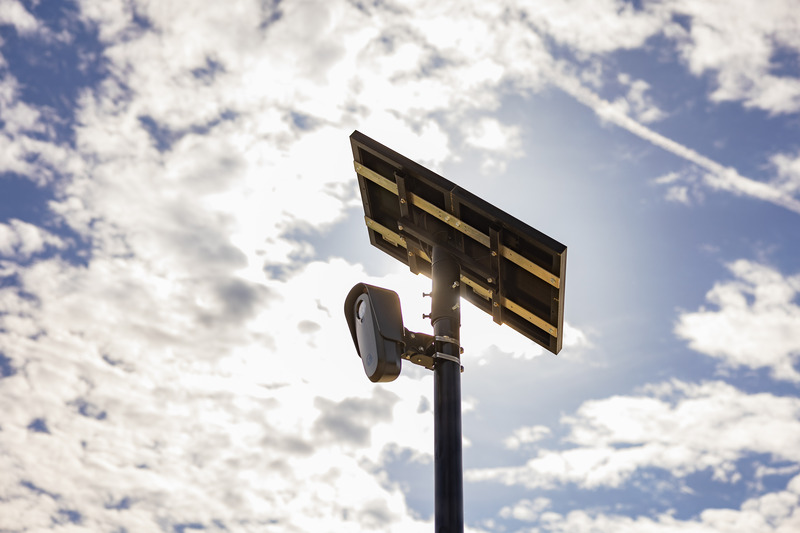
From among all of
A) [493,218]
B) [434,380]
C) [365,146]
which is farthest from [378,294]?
[365,146]

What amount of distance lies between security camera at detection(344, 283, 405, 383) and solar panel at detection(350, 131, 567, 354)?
44.2 inches

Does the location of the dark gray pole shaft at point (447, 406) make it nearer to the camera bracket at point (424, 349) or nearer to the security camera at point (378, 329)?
the camera bracket at point (424, 349)

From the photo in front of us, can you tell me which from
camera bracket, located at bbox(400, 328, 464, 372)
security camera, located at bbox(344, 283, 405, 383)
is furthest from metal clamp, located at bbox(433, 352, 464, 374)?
security camera, located at bbox(344, 283, 405, 383)

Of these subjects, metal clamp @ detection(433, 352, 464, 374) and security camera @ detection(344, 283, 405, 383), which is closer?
security camera @ detection(344, 283, 405, 383)

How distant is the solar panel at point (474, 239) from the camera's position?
5719 millimetres

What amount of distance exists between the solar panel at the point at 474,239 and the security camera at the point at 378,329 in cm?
112

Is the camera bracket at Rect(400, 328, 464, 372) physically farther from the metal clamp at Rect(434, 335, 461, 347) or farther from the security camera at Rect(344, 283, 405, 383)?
the security camera at Rect(344, 283, 405, 383)

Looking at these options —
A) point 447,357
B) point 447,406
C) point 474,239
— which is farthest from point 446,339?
point 474,239

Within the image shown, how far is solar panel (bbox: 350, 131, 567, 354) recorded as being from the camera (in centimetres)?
572

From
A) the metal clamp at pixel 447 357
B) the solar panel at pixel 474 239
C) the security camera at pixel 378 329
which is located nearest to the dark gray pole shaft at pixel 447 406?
the metal clamp at pixel 447 357

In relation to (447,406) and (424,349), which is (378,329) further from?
(447,406)

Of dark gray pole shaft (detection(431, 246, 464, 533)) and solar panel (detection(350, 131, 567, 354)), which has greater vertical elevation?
solar panel (detection(350, 131, 567, 354))

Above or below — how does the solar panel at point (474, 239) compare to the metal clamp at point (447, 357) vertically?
above

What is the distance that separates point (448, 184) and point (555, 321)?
1665mm
